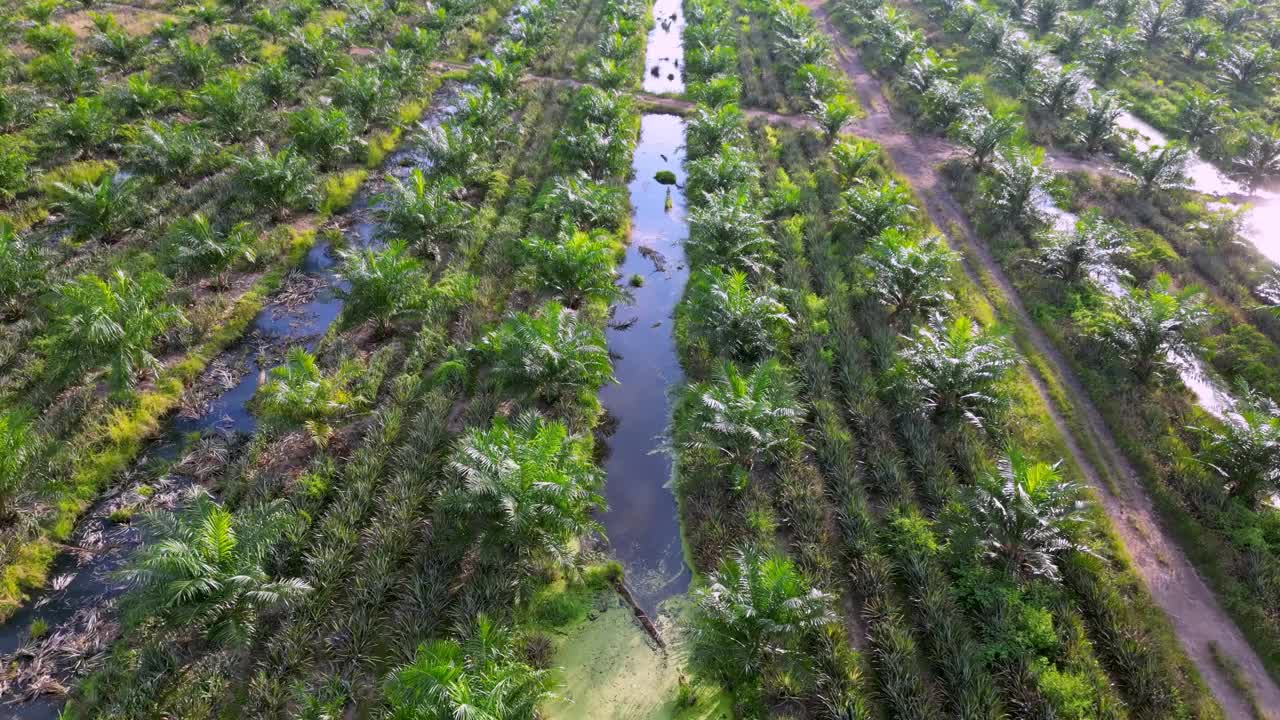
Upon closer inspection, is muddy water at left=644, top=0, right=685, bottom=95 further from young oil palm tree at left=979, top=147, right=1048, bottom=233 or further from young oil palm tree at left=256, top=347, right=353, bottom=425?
young oil palm tree at left=256, top=347, right=353, bottom=425

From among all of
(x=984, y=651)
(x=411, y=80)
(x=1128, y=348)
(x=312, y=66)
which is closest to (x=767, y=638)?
(x=984, y=651)

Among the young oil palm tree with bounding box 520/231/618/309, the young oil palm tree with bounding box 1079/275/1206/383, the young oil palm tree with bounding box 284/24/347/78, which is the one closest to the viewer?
the young oil palm tree with bounding box 1079/275/1206/383

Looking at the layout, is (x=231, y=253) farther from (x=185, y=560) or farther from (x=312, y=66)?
(x=312, y=66)

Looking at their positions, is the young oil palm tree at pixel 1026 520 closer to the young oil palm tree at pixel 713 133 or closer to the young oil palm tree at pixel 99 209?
the young oil palm tree at pixel 713 133

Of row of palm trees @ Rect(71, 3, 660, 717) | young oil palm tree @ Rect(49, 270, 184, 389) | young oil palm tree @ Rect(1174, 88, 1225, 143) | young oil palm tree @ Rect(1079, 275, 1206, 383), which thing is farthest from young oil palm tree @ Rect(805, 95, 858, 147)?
young oil palm tree @ Rect(49, 270, 184, 389)

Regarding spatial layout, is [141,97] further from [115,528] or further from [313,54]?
[115,528]

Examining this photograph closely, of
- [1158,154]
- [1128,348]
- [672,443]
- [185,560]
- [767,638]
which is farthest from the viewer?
[1158,154]

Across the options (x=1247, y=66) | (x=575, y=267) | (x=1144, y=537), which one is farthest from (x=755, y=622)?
(x=1247, y=66)
